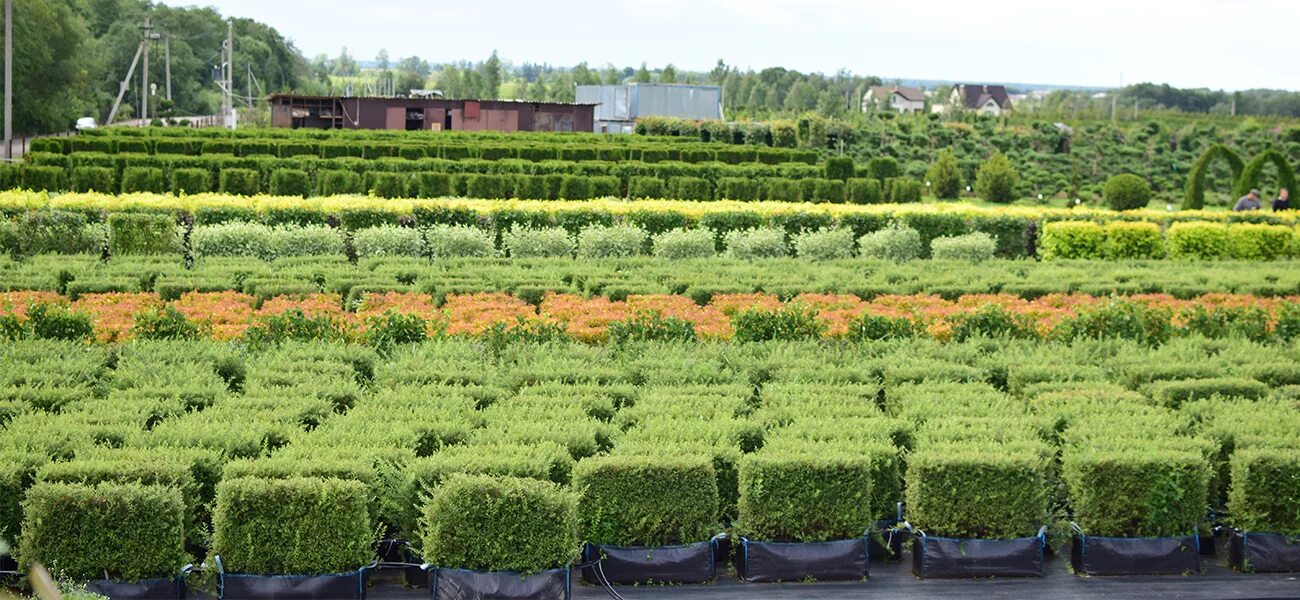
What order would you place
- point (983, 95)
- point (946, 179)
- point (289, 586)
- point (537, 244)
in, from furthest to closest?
point (983, 95), point (946, 179), point (537, 244), point (289, 586)

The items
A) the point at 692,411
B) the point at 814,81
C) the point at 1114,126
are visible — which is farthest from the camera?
the point at 814,81

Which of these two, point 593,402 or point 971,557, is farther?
point 593,402

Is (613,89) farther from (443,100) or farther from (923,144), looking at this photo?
(923,144)

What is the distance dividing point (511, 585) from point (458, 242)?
12912 mm

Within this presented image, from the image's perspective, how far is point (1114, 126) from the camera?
5944cm

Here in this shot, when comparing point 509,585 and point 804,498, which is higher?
point 804,498

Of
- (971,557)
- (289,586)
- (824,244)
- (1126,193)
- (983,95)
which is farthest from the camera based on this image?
(983,95)

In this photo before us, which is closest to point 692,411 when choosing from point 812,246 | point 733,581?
point 733,581

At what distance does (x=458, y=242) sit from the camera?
65.9 feet

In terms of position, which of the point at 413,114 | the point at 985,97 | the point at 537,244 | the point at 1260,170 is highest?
the point at 985,97

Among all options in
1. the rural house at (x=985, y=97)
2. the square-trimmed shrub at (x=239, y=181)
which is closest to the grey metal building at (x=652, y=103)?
the square-trimmed shrub at (x=239, y=181)

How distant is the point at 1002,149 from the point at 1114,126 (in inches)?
256

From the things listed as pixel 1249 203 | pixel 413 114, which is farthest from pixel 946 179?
pixel 413 114

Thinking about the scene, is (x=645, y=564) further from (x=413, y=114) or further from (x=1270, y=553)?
(x=413, y=114)
